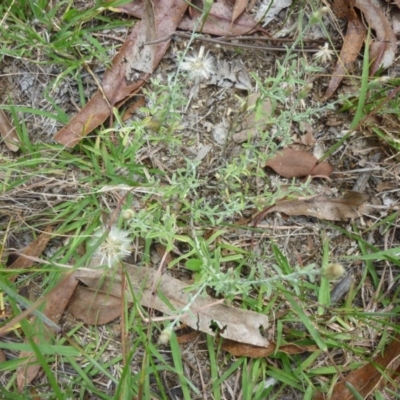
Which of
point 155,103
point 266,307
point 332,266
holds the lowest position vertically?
point 266,307

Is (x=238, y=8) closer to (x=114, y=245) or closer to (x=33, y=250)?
(x=114, y=245)

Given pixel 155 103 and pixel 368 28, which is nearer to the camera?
pixel 155 103

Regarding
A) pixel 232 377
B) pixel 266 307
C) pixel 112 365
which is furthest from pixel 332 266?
pixel 112 365

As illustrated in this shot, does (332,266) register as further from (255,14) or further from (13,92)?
(13,92)

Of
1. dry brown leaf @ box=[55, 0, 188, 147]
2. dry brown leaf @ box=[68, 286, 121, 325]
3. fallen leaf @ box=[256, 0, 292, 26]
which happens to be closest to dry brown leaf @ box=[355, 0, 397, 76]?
fallen leaf @ box=[256, 0, 292, 26]

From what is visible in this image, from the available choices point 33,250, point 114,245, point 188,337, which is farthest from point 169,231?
point 33,250

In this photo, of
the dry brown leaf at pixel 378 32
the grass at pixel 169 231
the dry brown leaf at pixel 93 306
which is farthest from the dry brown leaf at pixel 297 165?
the dry brown leaf at pixel 93 306

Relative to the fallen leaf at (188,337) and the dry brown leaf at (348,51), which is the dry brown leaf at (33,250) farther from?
the dry brown leaf at (348,51)
